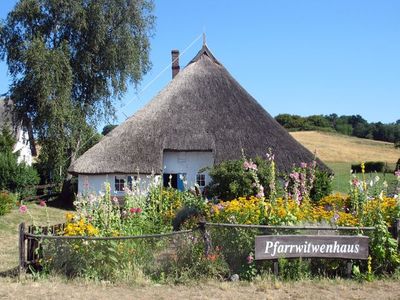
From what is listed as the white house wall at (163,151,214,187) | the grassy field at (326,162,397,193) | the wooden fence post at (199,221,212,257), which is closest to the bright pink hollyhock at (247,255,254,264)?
the wooden fence post at (199,221,212,257)

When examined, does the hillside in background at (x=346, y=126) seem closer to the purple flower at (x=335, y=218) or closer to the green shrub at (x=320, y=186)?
the green shrub at (x=320, y=186)

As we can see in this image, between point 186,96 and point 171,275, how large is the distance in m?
14.2

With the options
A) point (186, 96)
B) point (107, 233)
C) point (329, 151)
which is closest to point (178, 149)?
point (186, 96)

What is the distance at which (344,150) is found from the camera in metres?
55.6

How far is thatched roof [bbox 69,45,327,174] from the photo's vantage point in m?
19.4

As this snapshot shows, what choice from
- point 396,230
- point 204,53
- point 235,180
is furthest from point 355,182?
point 204,53

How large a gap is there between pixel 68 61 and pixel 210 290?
18.4 m

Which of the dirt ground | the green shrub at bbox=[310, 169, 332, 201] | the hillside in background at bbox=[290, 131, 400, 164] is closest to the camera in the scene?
the dirt ground

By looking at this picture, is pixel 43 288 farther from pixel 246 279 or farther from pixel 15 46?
pixel 15 46

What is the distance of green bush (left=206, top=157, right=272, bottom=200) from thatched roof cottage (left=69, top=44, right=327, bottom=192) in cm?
275

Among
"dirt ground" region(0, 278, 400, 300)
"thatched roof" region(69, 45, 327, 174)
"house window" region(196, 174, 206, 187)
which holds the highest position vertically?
"thatched roof" region(69, 45, 327, 174)

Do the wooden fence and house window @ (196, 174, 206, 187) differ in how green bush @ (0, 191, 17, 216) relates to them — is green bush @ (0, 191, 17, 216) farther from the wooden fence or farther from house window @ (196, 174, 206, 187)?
the wooden fence

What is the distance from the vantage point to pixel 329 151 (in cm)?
5444

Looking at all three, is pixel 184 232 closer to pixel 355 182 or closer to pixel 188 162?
pixel 355 182
